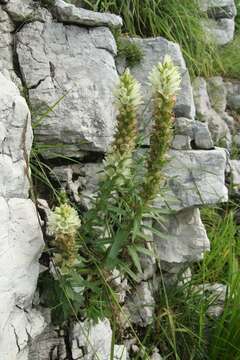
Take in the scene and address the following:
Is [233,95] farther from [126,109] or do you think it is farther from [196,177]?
[126,109]

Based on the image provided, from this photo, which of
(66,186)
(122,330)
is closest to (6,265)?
(66,186)

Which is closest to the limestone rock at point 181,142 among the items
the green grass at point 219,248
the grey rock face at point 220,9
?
the green grass at point 219,248

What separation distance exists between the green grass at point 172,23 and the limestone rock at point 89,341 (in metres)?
2.88

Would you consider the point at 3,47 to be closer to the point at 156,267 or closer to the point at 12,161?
the point at 12,161

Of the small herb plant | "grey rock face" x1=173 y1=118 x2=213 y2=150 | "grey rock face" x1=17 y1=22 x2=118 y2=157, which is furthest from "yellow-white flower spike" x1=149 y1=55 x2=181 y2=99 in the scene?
"grey rock face" x1=173 y1=118 x2=213 y2=150

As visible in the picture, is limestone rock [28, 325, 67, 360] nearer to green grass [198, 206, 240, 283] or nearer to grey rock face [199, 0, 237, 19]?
green grass [198, 206, 240, 283]

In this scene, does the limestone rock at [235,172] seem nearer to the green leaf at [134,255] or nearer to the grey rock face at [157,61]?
the grey rock face at [157,61]

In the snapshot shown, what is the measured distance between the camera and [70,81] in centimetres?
405

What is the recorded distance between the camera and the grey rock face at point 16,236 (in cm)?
298

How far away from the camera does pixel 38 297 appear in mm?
3375

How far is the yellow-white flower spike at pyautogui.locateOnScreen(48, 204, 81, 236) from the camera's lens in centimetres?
291

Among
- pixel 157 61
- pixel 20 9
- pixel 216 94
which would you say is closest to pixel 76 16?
pixel 20 9

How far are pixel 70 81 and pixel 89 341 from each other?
1901 mm

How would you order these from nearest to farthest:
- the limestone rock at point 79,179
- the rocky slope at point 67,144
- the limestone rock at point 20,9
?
the rocky slope at point 67,144 → the limestone rock at point 79,179 → the limestone rock at point 20,9
